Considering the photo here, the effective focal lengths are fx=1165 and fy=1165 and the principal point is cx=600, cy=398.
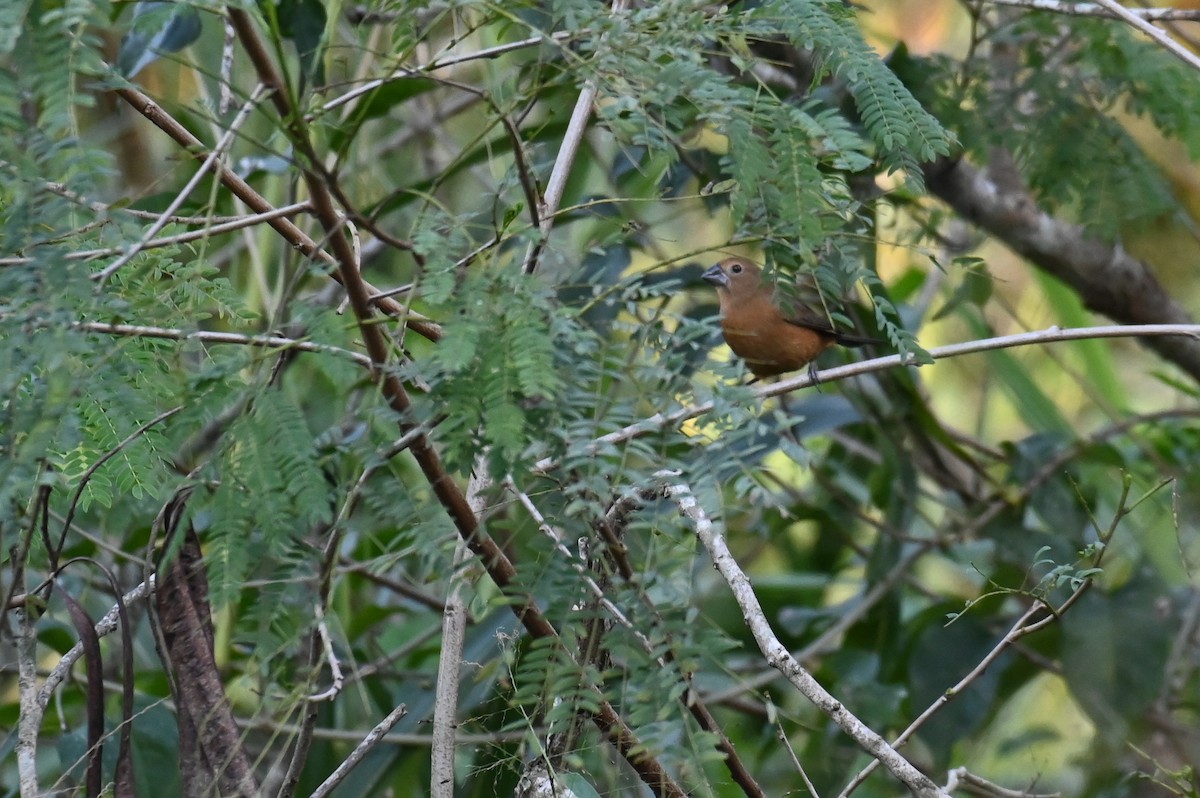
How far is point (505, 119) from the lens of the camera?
1288 millimetres

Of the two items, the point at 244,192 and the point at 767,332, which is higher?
the point at 244,192

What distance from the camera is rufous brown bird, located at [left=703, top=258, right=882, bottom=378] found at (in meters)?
3.63

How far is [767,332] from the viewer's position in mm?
3680

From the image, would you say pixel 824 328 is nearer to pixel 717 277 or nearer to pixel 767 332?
pixel 767 332

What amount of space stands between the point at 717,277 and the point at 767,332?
35 centimetres

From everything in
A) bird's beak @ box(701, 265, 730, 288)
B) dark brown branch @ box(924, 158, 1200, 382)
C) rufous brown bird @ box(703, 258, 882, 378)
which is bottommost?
rufous brown bird @ box(703, 258, 882, 378)

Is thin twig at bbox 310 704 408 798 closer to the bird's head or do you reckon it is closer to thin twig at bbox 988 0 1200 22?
thin twig at bbox 988 0 1200 22

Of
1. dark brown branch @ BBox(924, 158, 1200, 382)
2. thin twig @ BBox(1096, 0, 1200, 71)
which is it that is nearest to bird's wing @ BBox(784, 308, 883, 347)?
dark brown branch @ BBox(924, 158, 1200, 382)

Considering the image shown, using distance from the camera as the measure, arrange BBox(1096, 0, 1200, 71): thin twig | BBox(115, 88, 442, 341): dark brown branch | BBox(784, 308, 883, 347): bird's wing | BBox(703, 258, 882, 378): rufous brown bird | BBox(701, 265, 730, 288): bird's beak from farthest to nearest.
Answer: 1. BBox(701, 265, 730, 288): bird's beak
2. BBox(703, 258, 882, 378): rufous brown bird
3. BBox(784, 308, 883, 347): bird's wing
4. BBox(1096, 0, 1200, 71): thin twig
5. BBox(115, 88, 442, 341): dark brown branch

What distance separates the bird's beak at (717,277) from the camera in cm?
390

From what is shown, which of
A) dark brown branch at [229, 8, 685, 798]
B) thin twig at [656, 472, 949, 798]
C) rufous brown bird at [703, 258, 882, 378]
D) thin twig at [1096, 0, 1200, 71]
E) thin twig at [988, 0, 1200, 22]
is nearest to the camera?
dark brown branch at [229, 8, 685, 798]

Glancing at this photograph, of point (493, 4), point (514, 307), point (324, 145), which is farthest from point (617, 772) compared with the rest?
point (324, 145)

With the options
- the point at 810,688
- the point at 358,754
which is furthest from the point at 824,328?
the point at 358,754

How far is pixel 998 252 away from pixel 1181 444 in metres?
3.71
